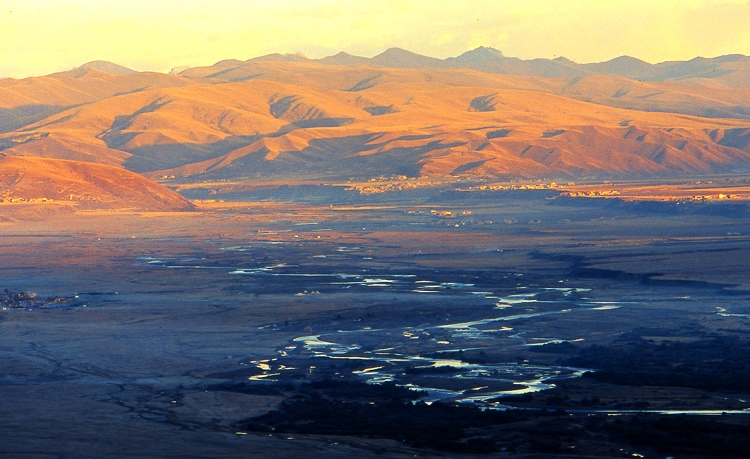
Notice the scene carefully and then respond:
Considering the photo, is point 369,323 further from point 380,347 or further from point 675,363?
point 675,363

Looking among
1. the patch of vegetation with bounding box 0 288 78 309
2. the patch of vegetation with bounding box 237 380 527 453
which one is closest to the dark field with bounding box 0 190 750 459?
the patch of vegetation with bounding box 237 380 527 453

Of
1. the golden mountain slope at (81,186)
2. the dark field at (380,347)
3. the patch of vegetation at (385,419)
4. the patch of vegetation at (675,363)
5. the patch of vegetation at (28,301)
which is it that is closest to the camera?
the patch of vegetation at (385,419)

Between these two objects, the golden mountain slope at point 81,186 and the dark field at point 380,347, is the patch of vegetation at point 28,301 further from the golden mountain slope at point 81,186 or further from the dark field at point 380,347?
the golden mountain slope at point 81,186

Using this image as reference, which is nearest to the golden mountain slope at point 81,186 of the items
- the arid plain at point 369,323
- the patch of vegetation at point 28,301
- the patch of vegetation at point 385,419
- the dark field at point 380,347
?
the arid plain at point 369,323

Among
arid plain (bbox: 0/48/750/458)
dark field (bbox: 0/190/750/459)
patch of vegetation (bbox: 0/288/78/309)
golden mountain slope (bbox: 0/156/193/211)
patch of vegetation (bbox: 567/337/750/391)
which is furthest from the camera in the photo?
golden mountain slope (bbox: 0/156/193/211)

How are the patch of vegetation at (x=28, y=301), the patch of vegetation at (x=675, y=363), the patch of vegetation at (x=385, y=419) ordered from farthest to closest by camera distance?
the patch of vegetation at (x=28, y=301), the patch of vegetation at (x=675, y=363), the patch of vegetation at (x=385, y=419)

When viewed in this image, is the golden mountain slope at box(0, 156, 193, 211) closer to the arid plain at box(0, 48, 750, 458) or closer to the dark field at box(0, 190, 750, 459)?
the arid plain at box(0, 48, 750, 458)

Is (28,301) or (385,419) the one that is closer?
(385,419)

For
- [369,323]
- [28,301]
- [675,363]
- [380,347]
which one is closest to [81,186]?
[28,301]
